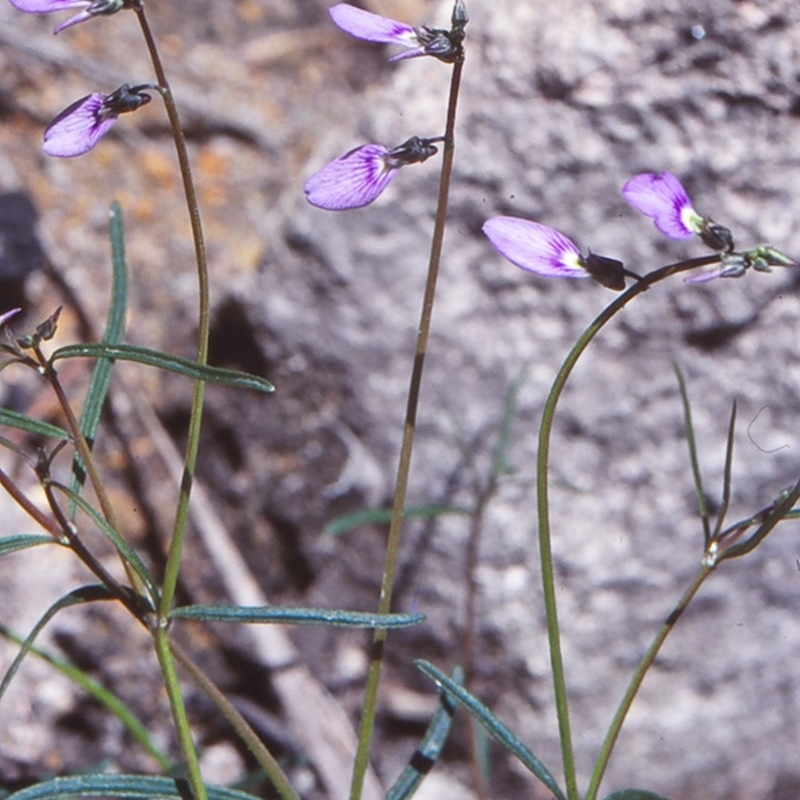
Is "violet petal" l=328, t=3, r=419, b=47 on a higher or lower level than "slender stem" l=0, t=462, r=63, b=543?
higher

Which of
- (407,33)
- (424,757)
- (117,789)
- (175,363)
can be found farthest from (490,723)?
(407,33)

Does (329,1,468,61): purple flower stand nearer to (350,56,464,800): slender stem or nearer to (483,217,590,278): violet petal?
(350,56,464,800): slender stem

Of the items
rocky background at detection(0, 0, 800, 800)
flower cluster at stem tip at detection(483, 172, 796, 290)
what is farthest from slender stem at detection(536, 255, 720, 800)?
rocky background at detection(0, 0, 800, 800)

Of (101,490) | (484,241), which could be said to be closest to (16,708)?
(101,490)

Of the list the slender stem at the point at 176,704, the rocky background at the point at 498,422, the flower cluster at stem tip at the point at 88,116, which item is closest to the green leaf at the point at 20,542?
the slender stem at the point at 176,704

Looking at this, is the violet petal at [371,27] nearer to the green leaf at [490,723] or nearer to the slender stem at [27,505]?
the slender stem at [27,505]

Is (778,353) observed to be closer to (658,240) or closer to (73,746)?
(658,240)

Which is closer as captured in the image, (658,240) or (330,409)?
(658,240)
